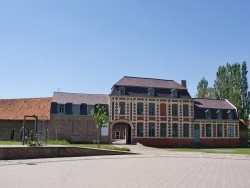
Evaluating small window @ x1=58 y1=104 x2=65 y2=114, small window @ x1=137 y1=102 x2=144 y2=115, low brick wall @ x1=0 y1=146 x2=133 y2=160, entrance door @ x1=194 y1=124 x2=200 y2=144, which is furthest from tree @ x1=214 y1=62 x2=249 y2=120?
low brick wall @ x1=0 y1=146 x2=133 y2=160

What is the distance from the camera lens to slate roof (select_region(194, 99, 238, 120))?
151 feet

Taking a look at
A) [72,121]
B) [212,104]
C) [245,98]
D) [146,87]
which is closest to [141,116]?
[146,87]

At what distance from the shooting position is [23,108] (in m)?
44.7

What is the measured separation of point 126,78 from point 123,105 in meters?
3.96

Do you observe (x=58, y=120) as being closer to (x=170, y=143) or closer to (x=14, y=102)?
(x=14, y=102)

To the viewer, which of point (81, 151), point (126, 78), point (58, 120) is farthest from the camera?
point (126, 78)

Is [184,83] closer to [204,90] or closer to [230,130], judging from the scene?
[230,130]

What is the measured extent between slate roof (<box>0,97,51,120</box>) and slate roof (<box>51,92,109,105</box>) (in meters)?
2.00

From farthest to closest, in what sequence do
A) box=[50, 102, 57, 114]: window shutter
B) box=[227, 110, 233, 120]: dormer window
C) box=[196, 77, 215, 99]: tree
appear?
box=[196, 77, 215, 99]: tree
box=[227, 110, 233, 120]: dormer window
box=[50, 102, 57, 114]: window shutter

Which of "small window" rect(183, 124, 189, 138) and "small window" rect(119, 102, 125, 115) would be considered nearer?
"small window" rect(119, 102, 125, 115)

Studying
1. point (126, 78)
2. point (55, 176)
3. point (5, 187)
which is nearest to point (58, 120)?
point (126, 78)

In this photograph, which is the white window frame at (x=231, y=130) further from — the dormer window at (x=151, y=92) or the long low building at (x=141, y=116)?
the dormer window at (x=151, y=92)

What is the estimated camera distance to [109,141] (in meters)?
41.9

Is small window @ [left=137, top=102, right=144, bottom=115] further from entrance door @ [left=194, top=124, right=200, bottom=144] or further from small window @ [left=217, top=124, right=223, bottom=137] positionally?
small window @ [left=217, top=124, right=223, bottom=137]
